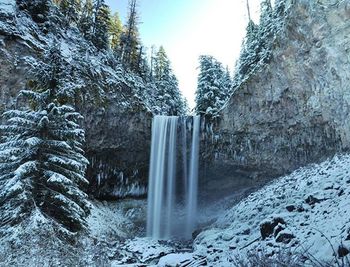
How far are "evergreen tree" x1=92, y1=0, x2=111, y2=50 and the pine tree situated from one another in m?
17.6

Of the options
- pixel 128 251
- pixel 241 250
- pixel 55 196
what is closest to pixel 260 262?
pixel 241 250

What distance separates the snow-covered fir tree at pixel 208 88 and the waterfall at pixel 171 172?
258cm

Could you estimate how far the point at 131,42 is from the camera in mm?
34531

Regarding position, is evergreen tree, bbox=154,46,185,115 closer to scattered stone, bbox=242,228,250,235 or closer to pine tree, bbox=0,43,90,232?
scattered stone, bbox=242,228,250,235

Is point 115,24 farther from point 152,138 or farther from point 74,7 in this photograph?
point 152,138

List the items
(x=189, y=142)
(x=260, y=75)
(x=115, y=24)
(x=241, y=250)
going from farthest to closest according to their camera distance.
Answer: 1. (x=115, y=24)
2. (x=189, y=142)
3. (x=260, y=75)
4. (x=241, y=250)

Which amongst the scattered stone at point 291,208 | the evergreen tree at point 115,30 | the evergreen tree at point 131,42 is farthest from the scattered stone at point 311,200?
the evergreen tree at point 115,30

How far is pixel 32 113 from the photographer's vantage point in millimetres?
9992

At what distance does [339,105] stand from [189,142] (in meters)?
10.1

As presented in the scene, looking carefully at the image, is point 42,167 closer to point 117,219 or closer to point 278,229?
point 278,229

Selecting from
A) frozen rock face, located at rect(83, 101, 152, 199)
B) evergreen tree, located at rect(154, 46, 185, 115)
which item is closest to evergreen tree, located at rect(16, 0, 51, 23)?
frozen rock face, located at rect(83, 101, 152, 199)

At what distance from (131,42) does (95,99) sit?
17.8 m

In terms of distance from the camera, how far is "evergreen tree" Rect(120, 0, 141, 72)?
1241 inches

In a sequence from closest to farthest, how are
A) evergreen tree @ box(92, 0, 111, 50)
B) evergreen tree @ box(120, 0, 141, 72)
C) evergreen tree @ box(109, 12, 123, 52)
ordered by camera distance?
evergreen tree @ box(92, 0, 111, 50)
evergreen tree @ box(120, 0, 141, 72)
evergreen tree @ box(109, 12, 123, 52)
